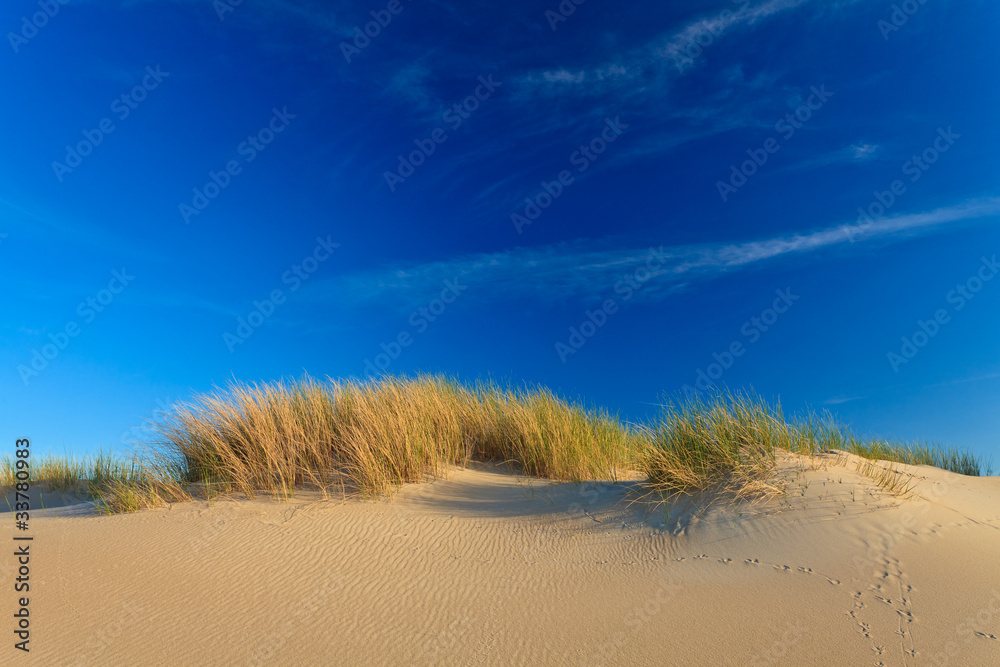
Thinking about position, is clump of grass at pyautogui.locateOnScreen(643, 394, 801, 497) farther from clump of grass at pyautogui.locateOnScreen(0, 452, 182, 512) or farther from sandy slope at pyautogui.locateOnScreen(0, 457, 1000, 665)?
clump of grass at pyautogui.locateOnScreen(0, 452, 182, 512)

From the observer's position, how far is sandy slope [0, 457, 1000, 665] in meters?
3.62

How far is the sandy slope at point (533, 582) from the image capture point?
362cm

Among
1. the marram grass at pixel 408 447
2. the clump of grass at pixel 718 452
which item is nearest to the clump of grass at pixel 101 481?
the marram grass at pixel 408 447

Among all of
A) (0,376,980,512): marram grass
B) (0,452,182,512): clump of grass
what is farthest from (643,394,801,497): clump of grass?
(0,452,182,512): clump of grass

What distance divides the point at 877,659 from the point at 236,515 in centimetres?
585

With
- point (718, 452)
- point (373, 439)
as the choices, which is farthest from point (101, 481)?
point (718, 452)

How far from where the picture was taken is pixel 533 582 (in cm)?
470

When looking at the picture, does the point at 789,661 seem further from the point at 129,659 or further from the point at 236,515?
the point at 236,515

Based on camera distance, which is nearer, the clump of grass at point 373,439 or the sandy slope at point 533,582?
the sandy slope at point 533,582

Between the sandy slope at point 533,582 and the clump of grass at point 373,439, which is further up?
the clump of grass at point 373,439

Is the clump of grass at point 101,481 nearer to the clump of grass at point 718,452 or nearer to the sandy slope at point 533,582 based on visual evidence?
the sandy slope at point 533,582

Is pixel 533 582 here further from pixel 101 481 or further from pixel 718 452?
pixel 101 481

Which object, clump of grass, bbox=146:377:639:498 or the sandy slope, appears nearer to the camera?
the sandy slope

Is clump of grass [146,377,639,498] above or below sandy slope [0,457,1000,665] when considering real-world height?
above
